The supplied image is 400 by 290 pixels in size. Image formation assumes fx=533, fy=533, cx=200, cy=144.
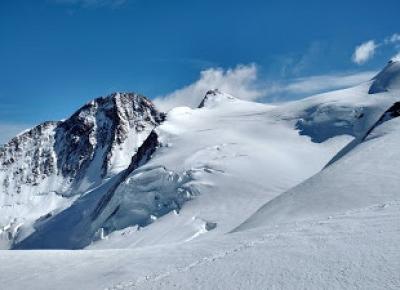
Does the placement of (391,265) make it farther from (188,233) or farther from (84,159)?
(84,159)

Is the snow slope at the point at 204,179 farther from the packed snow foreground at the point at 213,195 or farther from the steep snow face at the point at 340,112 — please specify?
the steep snow face at the point at 340,112

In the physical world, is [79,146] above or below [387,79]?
above

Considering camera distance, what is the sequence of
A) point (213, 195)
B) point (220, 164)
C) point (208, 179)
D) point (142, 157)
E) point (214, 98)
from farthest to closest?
1. point (214, 98)
2. point (142, 157)
3. point (220, 164)
4. point (208, 179)
5. point (213, 195)

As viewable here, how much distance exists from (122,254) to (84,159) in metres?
152

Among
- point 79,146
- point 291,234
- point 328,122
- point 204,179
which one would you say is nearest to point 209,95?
point 328,122

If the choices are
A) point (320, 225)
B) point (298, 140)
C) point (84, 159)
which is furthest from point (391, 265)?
point (84, 159)

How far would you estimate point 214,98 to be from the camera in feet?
393

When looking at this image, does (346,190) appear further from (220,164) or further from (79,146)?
(79,146)

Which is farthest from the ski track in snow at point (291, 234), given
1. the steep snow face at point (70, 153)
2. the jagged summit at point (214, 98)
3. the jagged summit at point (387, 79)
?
the steep snow face at point (70, 153)

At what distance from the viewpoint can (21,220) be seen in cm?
14812

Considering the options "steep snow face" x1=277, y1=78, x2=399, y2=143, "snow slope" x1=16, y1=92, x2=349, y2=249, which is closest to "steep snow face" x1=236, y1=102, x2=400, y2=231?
"snow slope" x1=16, y1=92, x2=349, y2=249

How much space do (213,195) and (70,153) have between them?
404 ft

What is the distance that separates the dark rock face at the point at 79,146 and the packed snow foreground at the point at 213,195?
0.50 m

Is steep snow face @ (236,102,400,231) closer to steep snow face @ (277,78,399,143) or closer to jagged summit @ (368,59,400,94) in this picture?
steep snow face @ (277,78,399,143)
